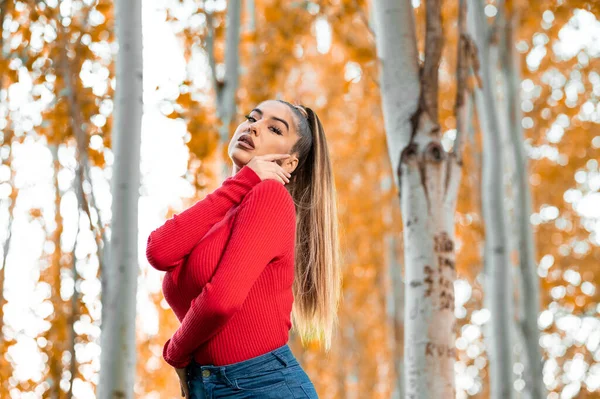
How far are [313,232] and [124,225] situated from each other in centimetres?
77

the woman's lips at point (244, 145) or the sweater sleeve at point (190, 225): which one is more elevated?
the woman's lips at point (244, 145)

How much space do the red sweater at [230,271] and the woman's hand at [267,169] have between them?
5cm

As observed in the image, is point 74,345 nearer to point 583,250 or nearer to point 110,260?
point 110,260

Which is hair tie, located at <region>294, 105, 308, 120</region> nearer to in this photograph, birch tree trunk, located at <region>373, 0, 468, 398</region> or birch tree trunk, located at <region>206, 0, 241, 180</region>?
birch tree trunk, located at <region>373, 0, 468, 398</region>

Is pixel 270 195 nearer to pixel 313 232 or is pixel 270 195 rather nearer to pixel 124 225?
pixel 313 232

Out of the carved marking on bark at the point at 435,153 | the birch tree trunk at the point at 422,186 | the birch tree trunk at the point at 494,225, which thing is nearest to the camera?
the birch tree trunk at the point at 422,186

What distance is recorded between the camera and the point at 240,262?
201 centimetres

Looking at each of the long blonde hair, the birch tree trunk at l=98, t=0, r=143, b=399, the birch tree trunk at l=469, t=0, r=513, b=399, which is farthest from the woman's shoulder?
the birch tree trunk at l=469, t=0, r=513, b=399

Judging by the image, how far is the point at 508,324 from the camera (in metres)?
5.15

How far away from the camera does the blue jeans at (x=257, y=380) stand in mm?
2047

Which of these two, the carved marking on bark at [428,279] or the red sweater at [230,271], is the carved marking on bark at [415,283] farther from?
the red sweater at [230,271]

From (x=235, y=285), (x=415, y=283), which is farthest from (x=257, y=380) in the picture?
(x=415, y=283)

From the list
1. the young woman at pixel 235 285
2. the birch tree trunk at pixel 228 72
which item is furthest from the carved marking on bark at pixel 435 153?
the birch tree trunk at pixel 228 72

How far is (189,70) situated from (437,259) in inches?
149
